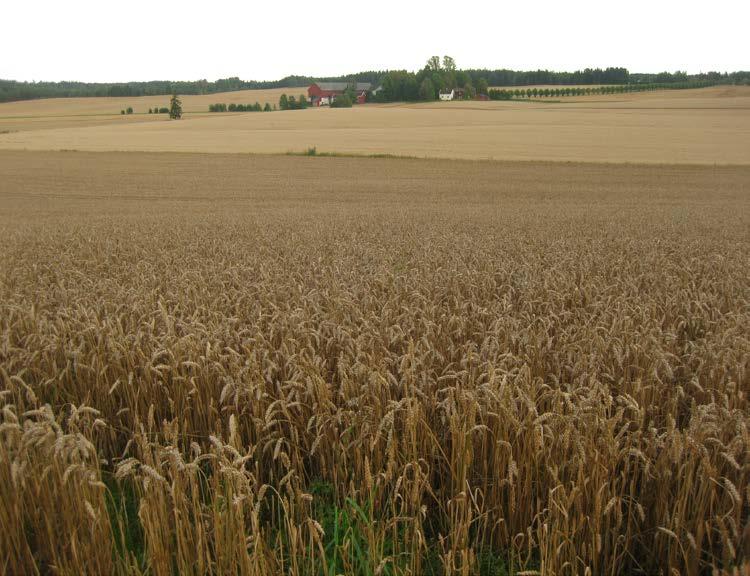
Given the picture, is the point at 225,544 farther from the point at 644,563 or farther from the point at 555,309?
the point at 555,309

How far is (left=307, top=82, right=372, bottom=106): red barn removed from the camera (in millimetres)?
113019

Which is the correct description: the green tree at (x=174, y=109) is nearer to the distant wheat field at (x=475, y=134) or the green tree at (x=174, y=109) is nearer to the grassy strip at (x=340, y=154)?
the distant wheat field at (x=475, y=134)

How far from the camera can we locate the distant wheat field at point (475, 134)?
38625 millimetres

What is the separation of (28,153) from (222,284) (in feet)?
139

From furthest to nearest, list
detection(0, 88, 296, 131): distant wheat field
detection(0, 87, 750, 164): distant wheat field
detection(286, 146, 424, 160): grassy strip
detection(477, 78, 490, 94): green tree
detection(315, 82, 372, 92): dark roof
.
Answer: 1. detection(315, 82, 372, 92): dark roof
2. detection(477, 78, 490, 94): green tree
3. detection(0, 88, 296, 131): distant wheat field
4. detection(0, 87, 750, 164): distant wheat field
5. detection(286, 146, 424, 160): grassy strip

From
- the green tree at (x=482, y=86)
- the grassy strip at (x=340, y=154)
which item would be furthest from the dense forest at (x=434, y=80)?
the grassy strip at (x=340, y=154)

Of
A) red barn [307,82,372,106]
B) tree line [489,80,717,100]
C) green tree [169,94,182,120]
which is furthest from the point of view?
red barn [307,82,372,106]

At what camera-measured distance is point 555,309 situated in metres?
5.34

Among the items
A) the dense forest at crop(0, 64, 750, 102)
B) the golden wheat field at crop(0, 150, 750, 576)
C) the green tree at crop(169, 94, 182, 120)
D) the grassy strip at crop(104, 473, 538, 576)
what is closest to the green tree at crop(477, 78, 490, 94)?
the dense forest at crop(0, 64, 750, 102)

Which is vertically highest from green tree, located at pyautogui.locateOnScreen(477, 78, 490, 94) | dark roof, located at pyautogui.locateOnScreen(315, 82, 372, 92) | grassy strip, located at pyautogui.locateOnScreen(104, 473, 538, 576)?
dark roof, located at pyautogui.locateOnScreen(315, 82, 372, 92)

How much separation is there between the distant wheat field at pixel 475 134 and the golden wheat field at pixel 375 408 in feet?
103

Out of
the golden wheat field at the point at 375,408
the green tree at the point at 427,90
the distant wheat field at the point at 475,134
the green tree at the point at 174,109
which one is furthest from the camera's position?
the green tree at the point at 427,90

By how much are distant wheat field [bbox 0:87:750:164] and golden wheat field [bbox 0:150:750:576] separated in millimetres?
31319

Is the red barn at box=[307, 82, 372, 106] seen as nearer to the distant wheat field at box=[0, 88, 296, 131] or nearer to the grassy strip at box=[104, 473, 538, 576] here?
the distant wheat field at box=[0, 88, 296, 131]
